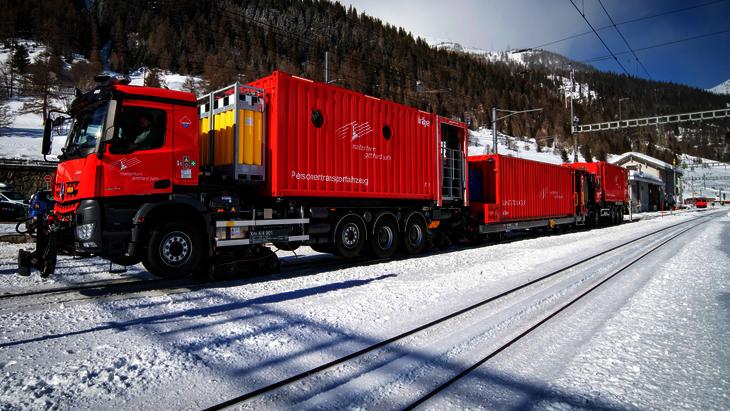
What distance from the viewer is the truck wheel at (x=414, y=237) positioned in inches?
436

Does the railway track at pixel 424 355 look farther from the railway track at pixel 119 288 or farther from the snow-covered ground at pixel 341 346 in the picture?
the railway track at pixel 119 288

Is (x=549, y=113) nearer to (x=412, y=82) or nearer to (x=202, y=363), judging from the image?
(x=412, y=82)

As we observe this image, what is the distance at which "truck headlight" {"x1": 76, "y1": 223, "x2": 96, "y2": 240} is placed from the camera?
6008 millimetres

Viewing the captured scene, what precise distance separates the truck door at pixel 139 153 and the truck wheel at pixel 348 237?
3.80 m

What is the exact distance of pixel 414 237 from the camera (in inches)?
453

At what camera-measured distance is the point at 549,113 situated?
116000 mm

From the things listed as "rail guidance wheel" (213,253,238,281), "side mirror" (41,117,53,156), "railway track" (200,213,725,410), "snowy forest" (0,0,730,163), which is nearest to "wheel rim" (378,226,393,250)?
"rail guidance wheel" (213,253,238,281)

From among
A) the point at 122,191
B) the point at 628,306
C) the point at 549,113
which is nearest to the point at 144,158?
the point at 122,191

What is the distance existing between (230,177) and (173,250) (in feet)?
5.36

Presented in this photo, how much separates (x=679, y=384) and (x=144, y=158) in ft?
23.6

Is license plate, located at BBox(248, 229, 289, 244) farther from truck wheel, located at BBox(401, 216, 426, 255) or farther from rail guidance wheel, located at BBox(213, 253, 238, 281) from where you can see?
truck wheel, located at BBox(401, 216, 426, 255)

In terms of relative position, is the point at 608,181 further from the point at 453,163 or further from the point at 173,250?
the point at 173,250

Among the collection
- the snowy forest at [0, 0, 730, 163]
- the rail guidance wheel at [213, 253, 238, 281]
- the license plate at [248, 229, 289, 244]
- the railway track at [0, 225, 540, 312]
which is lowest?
the railway track at [0, 225, 540, 312]

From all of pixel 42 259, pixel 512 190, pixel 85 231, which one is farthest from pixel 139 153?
pixel 512 190
